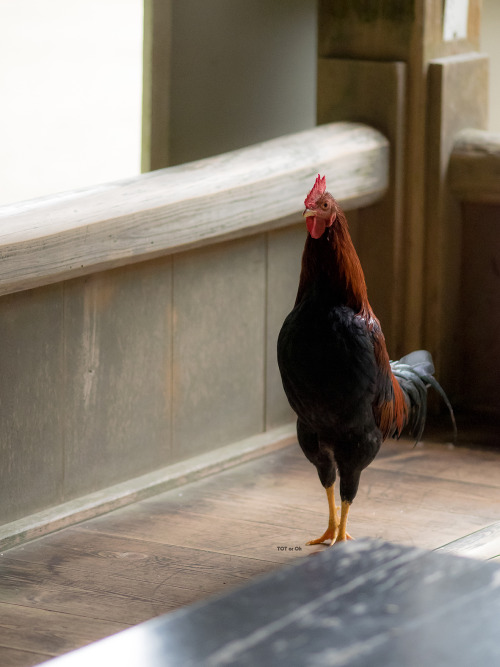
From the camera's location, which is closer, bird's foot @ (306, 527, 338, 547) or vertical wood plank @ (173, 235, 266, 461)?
bird's foot @ (306, 527, 338, 547)

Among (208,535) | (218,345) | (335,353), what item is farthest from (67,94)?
(208,535)

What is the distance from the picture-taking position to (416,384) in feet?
14.1

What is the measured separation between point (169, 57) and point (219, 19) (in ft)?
1.13

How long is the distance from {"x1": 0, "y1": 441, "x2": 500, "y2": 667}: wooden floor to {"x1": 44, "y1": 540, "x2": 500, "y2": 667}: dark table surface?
1497 mm

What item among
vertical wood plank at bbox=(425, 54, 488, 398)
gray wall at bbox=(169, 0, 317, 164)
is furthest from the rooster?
vertical wood plank at bbox=(425, 54, 488, 398)

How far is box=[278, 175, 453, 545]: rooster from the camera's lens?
12.4 feet

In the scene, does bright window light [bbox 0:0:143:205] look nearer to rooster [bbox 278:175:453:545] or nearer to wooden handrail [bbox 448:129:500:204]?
rooster [bbox 278:175:453:545]

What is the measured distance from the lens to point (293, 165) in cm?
493

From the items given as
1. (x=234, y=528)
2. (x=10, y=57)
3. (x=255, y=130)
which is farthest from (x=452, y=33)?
(x=234, y=528)

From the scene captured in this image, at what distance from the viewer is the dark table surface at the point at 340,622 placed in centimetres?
176

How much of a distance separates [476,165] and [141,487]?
2039 mm

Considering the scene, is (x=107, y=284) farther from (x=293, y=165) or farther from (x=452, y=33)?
(x=452, y=33)

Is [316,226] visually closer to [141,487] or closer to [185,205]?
[185,205]

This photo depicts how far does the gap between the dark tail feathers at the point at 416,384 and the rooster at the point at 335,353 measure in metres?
0.27
